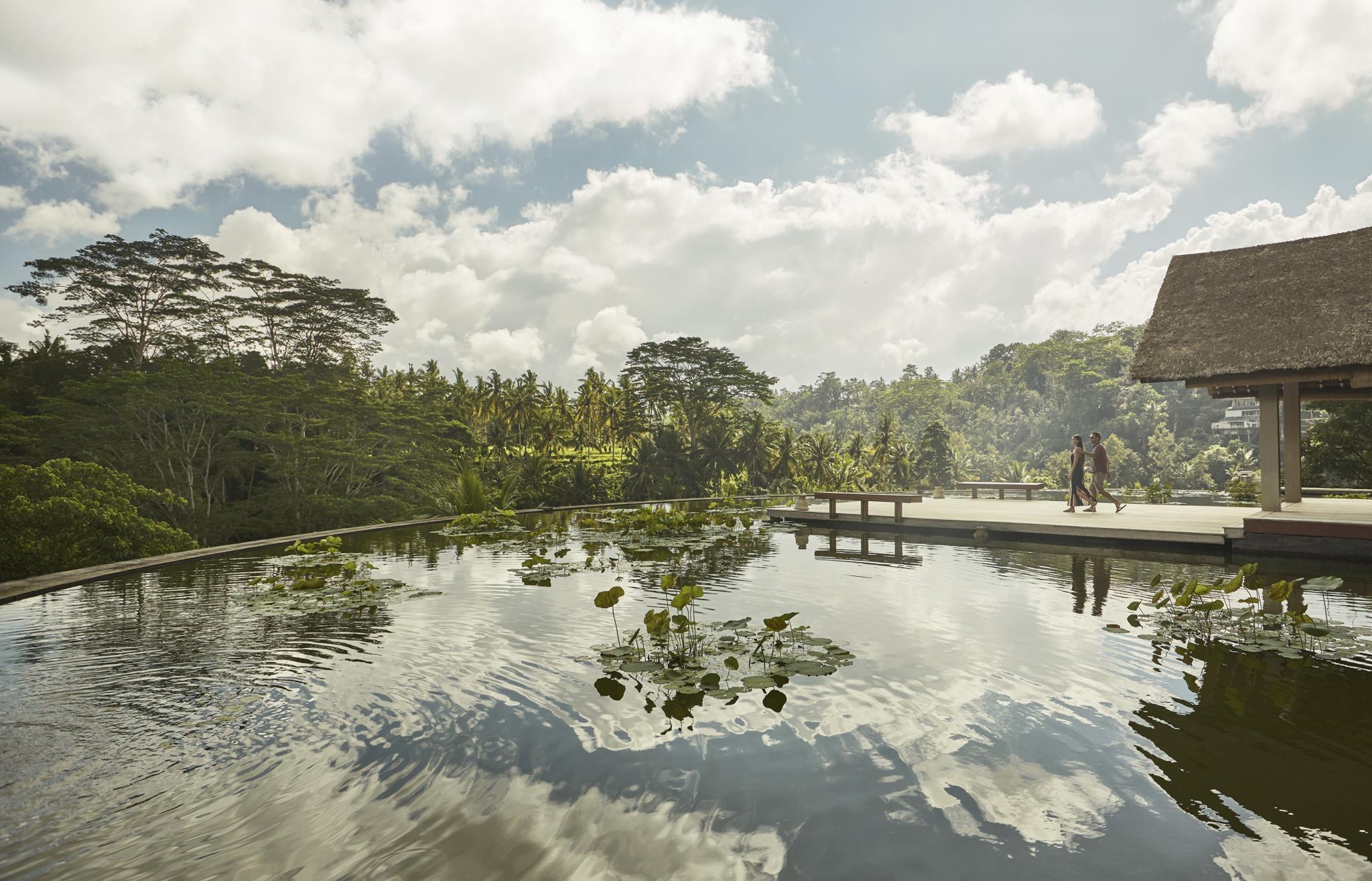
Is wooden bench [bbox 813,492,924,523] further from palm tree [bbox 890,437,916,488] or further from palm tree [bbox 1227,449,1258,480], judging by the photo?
palm tree [bbox 1227,449,1258,480]

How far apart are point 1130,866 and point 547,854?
2.23 meters

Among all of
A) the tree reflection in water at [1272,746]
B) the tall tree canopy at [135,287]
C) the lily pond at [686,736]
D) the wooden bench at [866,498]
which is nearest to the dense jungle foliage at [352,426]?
the tall tree canopy at [135,287]

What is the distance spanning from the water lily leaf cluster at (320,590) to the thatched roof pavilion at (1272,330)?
12.3 meters

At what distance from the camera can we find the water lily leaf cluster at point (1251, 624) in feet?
17.5

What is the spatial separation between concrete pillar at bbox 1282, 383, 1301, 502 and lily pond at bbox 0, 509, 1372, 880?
6.23 meters

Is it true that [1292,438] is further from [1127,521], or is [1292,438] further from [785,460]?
[785,460]

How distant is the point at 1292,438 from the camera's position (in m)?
12.8

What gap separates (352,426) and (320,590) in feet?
52.4

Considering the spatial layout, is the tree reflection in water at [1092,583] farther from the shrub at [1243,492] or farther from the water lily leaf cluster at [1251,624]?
the shrub at [1243,492]

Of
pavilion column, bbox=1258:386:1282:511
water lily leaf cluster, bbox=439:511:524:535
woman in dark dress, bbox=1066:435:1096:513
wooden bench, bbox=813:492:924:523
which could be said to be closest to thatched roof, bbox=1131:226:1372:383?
pavilion column, bbox=1258:386:1282:511

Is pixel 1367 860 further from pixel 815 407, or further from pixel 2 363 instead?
pixel 815 407

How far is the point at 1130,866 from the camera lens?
2.60m

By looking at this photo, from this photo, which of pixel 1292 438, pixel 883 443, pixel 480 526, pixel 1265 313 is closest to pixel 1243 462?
pixel 883 443

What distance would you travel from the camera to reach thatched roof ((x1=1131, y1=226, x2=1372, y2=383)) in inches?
424
